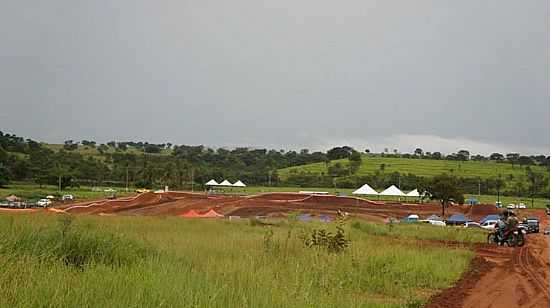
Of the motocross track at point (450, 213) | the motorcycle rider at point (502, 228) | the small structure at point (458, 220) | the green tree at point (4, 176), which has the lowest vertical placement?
the small structure at point (458, 220)

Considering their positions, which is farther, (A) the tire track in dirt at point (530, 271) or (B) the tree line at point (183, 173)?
(B) the tree line at point (183, 173)

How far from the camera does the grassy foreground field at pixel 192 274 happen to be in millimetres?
7137

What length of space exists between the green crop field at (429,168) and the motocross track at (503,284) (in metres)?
93.5

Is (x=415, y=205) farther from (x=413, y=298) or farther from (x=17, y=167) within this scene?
(x=413, y=298)

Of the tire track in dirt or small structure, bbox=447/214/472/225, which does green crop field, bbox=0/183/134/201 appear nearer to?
small structure, bbox=447/214/472/225

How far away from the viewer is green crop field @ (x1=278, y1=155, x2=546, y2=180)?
11675 centimetres

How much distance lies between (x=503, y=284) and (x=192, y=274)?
28.2ft

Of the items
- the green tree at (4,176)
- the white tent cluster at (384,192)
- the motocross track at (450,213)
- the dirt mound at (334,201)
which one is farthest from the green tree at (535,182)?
the green tree at (4,176)

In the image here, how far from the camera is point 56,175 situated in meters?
83.6

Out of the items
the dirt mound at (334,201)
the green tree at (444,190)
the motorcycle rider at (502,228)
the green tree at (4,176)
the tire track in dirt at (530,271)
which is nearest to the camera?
the tire track in dirt at (530,271)

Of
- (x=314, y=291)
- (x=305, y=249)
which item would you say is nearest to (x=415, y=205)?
(x=305, y=249)

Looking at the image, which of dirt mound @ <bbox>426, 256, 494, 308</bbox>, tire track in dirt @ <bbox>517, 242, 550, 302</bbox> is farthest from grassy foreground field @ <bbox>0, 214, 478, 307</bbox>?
tire track in dirt @ <bbox>517, 242, 550, 302</bbox>

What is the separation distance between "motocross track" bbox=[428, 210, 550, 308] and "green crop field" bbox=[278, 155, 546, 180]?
9352 cm

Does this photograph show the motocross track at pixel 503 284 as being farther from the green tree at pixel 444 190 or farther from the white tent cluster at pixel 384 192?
the white tent cluster at pixel 384 192
